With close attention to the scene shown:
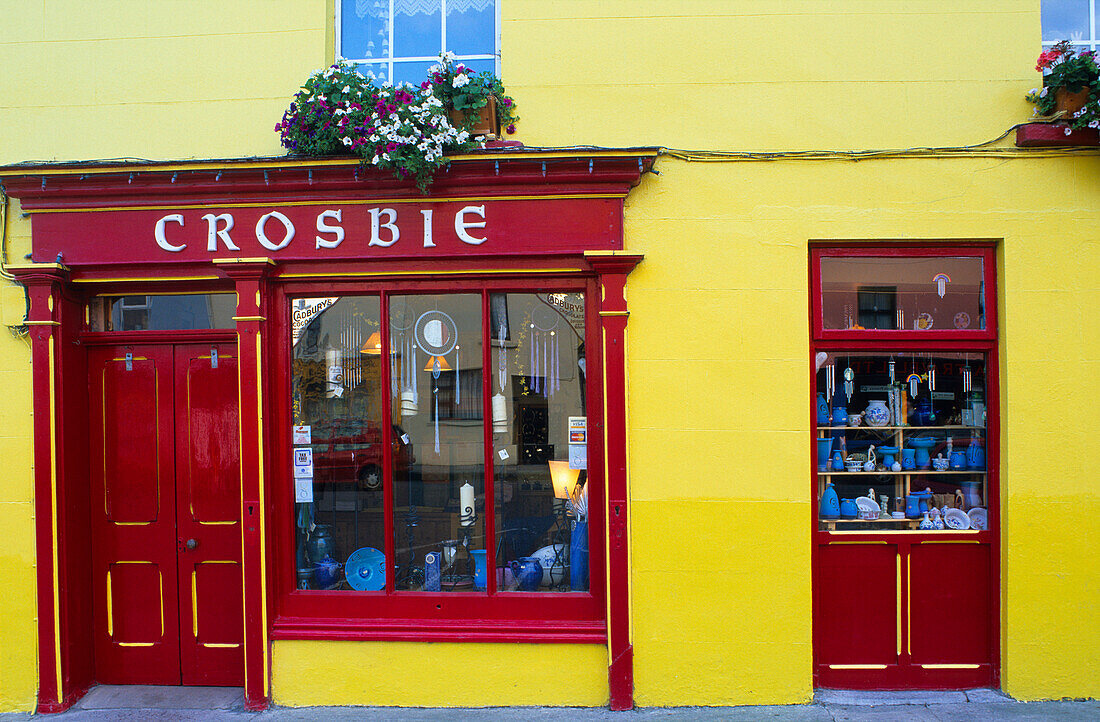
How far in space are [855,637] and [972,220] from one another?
312 cm

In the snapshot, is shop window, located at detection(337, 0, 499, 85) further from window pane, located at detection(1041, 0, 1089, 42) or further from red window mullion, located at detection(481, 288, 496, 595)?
window pane, located at detection(1041, 0, 1089, 42)

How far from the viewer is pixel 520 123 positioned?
4707 mm

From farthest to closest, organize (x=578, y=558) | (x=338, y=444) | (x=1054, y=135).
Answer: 1. (x=338, y=444)
2. (x=578, y=558)
3. (x=1054, y=135)

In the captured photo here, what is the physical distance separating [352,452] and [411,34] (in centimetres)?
326

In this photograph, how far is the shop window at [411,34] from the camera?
4.95m

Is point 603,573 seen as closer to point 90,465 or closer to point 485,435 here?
point 485,435

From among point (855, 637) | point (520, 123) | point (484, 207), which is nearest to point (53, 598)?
point (484, 207)

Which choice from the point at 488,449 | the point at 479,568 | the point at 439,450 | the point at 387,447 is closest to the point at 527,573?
the point at 479,568

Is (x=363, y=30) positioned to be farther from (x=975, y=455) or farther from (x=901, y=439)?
(x=975, y=455)

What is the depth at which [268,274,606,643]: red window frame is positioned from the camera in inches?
182

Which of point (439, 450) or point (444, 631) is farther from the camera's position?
point (439, 450)

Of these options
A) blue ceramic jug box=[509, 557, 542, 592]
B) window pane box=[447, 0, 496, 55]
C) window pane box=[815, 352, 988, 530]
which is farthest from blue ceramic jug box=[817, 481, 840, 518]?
window pane box=[447, 0, 496, 55]

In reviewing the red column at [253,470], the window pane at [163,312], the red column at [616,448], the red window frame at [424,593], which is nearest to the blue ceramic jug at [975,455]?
the red column at [616,448]

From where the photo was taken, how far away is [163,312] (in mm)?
4945
